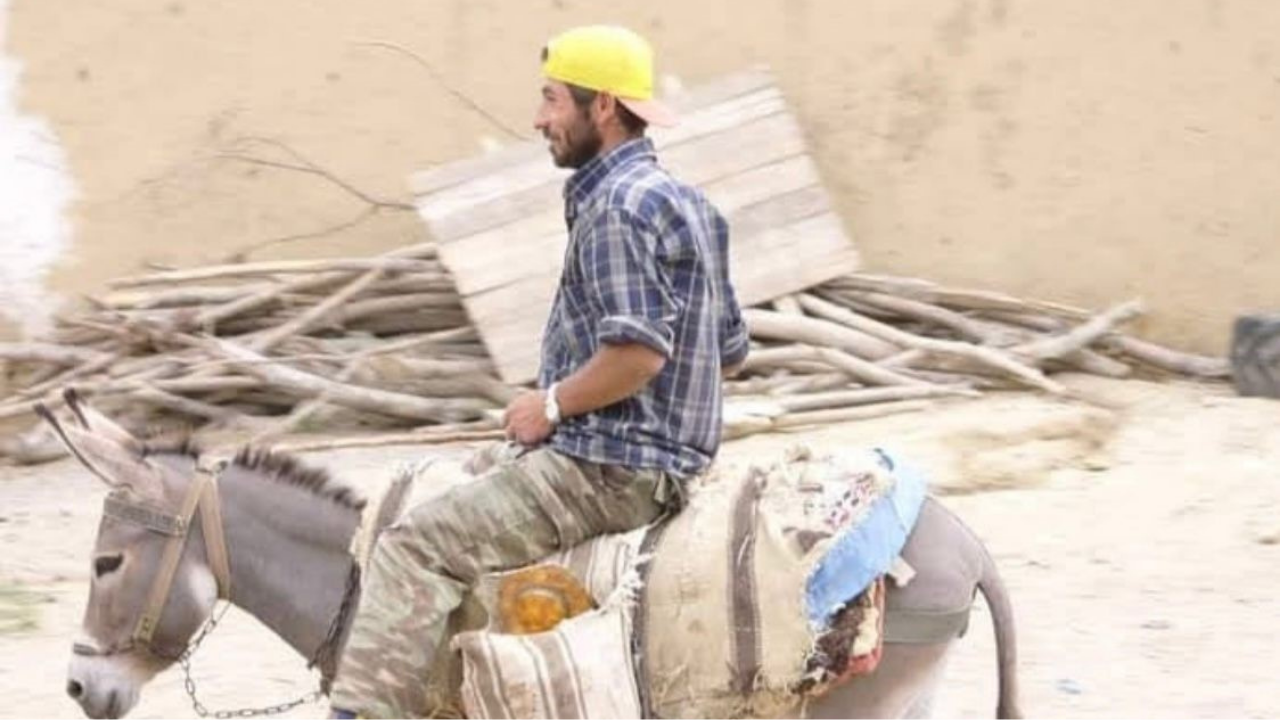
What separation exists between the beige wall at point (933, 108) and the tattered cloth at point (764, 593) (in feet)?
18.2

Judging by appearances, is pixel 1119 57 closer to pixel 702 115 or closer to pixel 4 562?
pixel 702 115

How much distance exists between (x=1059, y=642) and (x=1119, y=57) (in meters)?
3.72

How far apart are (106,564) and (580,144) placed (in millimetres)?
1432

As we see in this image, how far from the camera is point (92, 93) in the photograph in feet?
33.5

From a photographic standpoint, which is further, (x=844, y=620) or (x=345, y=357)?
(x=345, y=357)

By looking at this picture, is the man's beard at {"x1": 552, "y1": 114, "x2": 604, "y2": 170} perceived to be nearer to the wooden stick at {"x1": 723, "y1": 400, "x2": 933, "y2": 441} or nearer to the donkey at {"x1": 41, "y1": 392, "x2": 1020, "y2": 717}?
the donkey at {"x1": 41, "y1": 392, "x2": 1020, "y2": 717}

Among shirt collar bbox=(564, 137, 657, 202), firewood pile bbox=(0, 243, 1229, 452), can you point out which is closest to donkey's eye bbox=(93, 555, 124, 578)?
shirt collar bbox=(564, 137, 657, 202)

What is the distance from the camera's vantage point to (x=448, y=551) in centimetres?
486

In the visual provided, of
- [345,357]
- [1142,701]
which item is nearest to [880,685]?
[1142,701]

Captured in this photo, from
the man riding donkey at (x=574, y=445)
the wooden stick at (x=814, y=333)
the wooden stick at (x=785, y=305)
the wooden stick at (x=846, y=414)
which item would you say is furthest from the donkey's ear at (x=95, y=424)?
the wooden stick at (x=785, y=305)

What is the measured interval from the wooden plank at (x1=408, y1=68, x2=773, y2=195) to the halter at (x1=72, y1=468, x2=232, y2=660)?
4.75 m

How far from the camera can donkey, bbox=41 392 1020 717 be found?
5195 mm

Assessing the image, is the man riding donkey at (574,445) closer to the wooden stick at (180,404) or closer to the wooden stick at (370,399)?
the wooden stick at (370,399)

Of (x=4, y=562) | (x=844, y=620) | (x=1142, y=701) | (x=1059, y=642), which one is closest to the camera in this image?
(x=844, y=620)
